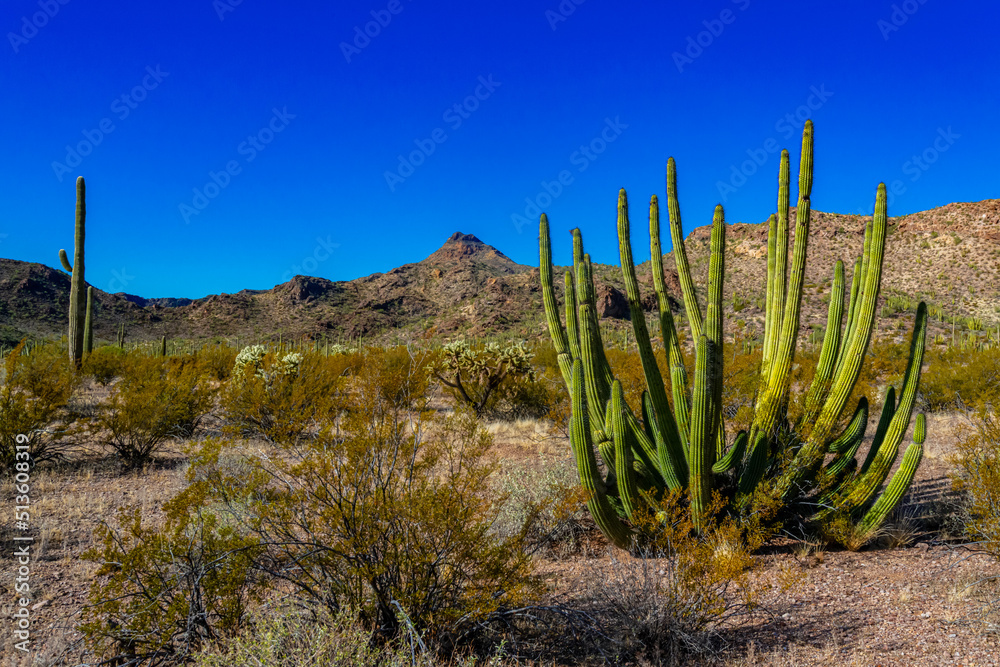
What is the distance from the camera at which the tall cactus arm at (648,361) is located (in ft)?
18.7

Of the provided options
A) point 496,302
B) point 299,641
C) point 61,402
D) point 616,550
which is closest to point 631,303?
point 616,550

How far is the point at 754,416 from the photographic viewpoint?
6.05 meters

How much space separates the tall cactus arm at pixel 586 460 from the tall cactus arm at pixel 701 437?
0.76 metres

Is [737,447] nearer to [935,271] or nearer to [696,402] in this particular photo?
[696,402]

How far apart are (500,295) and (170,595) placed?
51.2 metres

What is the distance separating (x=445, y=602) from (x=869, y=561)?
410 cm

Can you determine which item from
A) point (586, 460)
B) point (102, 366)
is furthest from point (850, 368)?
point (102, 366)

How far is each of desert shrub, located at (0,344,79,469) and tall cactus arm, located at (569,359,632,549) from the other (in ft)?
24.4

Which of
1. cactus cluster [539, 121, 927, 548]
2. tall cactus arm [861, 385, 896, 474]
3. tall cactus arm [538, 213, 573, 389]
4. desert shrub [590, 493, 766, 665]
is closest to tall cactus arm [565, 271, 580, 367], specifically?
cactus cluster [539, 121, 927, 548]

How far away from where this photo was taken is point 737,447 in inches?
219

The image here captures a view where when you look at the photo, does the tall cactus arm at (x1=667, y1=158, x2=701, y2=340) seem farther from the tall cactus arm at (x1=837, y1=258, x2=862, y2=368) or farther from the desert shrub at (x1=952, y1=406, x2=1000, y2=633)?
the desert shrub at (x1=952, y1=406, x2=1000, y2=633)

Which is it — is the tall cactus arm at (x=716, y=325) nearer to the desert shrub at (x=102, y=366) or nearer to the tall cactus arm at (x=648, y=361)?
the tall cactus arm at (x=648, y=361)

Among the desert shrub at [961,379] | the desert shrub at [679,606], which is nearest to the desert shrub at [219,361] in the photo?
the desert shrub at [679,606]

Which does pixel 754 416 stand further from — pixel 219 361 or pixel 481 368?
pixel 219 361
